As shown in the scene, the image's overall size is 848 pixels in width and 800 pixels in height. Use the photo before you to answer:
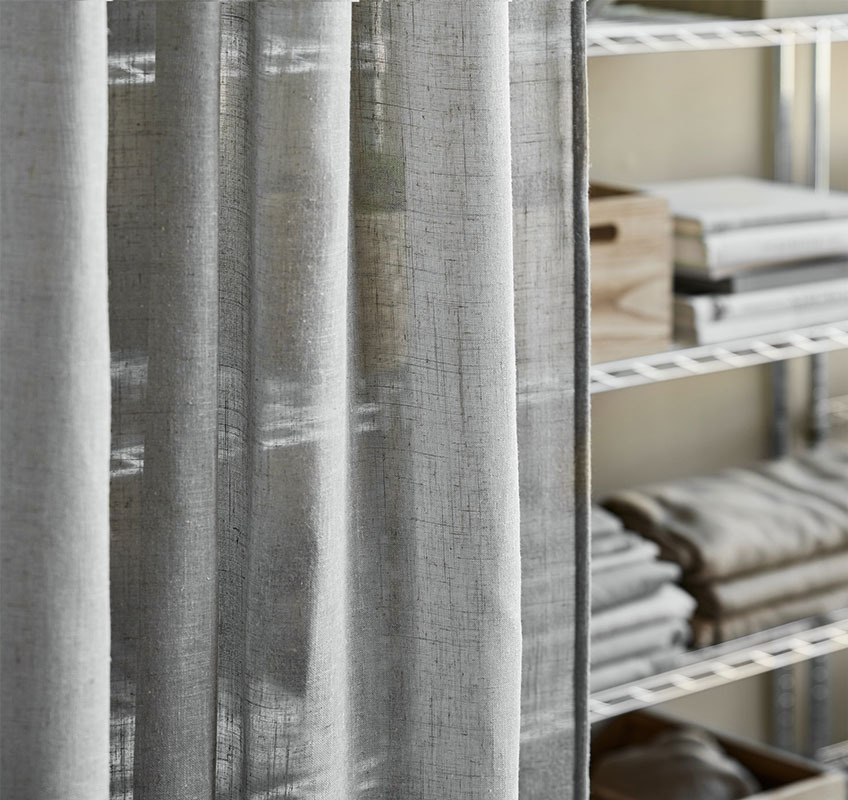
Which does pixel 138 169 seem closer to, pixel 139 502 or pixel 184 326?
pixel 184 326

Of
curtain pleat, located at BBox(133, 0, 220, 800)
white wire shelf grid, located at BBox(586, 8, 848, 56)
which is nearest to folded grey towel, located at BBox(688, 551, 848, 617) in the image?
white wire shelf grid, located at BBox(586, 8, 848, 56)

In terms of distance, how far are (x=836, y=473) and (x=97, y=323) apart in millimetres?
1292

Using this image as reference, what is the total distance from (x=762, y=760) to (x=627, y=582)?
1.36ft

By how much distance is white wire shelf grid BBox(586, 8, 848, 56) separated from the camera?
129 cm

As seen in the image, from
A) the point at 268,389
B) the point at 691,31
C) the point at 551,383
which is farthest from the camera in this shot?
the point at 691,31

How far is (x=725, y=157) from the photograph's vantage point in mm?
1806

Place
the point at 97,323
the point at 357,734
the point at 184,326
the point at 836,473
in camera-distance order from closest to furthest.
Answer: the point at 97,323 → the point at 184,326 → the point at 357,734 → the point at 836,473

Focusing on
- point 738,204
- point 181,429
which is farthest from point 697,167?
point 181,429

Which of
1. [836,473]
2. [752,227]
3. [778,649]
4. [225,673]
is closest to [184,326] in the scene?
[225,673]

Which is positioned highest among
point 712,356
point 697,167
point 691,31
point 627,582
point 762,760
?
point 691,31

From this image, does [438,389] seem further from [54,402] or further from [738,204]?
[738,204]

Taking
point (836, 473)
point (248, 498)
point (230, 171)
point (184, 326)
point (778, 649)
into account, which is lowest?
point (778, 649)

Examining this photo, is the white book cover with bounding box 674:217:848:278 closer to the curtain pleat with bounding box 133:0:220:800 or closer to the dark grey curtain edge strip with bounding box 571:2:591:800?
the dark grey curtain edge strip with bounding box 571:2:591:800

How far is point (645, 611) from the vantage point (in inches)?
56.2
